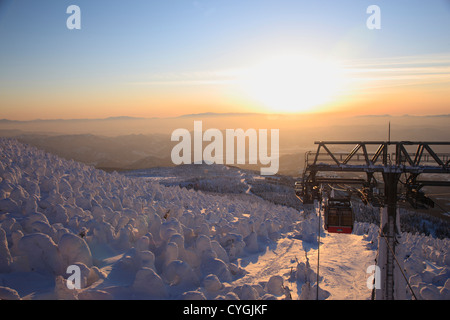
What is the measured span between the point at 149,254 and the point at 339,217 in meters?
9.43

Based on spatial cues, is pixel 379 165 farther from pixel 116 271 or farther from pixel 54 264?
pixel 54 264

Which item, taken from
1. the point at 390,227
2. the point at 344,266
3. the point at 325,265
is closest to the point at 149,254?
the point at 390,227

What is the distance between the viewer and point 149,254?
31.0ft

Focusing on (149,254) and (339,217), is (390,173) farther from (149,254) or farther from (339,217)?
(149,254)

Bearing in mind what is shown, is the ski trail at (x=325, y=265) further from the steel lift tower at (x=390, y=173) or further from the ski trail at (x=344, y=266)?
the steel lift tower at (x=390, y=173)

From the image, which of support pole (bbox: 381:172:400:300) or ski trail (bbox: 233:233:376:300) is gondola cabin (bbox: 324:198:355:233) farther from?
ski trail (bbox: 233:233:376:300)

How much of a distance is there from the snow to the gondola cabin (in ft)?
→ 7.79

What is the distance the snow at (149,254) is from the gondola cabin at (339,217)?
2.37m

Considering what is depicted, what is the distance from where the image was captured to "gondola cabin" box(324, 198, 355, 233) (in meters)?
14.3

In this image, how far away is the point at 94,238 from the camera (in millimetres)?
10875

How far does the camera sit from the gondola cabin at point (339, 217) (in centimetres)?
1426
